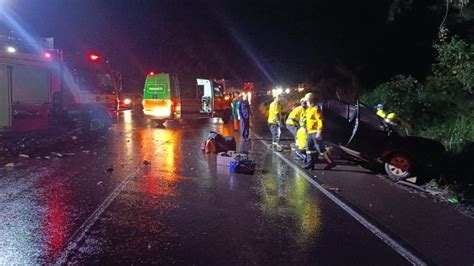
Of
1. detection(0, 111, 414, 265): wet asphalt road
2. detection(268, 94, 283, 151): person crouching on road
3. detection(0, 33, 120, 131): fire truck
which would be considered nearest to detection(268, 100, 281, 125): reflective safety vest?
detection(268, 94, 283, 151): person crouching on road

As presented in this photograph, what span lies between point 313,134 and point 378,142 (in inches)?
52.9

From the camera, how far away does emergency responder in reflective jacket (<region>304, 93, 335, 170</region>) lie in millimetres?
10858

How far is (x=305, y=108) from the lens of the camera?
1174cm

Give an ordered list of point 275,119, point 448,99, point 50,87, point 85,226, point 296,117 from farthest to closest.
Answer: point 50,87
point 275,119
point 448,99
point 296,117
point 85,226

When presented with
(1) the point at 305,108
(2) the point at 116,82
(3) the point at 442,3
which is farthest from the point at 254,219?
(2) the point at 116,82

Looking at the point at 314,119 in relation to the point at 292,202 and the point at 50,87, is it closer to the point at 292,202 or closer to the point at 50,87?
the point at 292,202

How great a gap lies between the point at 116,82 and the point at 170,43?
15.1 meters

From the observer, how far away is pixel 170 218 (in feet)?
21.4

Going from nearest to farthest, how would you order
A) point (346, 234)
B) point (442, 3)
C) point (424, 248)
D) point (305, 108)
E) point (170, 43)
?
point (424, 248), point (346, 234), point (305, 108), point (442, 3), point (170, 43)

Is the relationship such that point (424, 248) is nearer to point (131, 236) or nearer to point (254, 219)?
point (254, 219)

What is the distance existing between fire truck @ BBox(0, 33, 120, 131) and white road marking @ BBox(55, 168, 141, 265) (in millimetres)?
9482

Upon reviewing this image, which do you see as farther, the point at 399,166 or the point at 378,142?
the point at 378,142

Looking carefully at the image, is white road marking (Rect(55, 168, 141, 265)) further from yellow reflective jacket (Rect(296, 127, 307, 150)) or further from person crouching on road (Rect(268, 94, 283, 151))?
person crouching on road (Rect(268, 94, 283, 151))

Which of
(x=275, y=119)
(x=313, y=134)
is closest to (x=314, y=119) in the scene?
(x=313, y=134)
